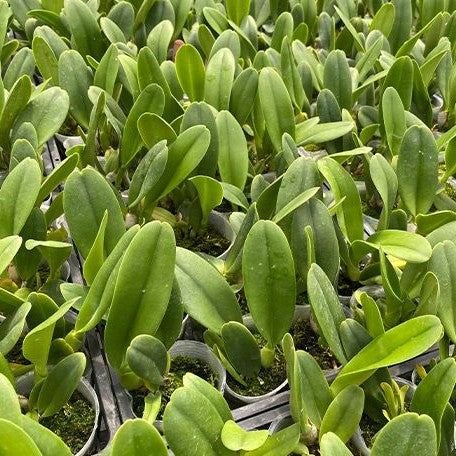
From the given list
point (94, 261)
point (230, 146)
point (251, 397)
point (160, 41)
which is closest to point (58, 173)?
point (94, 261)

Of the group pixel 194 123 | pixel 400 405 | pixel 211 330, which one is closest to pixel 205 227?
pixel 194 123

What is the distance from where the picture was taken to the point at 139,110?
3.20 ft

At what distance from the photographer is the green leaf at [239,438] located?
1.90 ft

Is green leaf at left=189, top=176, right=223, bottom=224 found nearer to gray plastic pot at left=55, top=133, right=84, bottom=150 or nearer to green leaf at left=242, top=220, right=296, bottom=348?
green leaf at left=242, top=220, right=296, bottom=348

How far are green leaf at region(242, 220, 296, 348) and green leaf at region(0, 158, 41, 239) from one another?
29cm

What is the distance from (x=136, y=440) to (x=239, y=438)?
114mm

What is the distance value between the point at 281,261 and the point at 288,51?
523mm

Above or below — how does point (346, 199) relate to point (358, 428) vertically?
above

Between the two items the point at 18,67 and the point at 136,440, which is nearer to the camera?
the point at 136,440

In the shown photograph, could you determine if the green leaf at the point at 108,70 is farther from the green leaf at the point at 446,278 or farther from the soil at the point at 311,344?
the green leaf at the point at 446,278

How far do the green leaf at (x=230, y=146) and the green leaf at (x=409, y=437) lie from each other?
1.71 ft

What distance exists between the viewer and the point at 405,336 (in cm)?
65

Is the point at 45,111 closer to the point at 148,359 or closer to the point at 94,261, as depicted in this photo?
the point at 94,261

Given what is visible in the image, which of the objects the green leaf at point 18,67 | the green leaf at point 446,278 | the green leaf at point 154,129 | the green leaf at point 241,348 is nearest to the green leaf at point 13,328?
the green leaf at point 241,348
